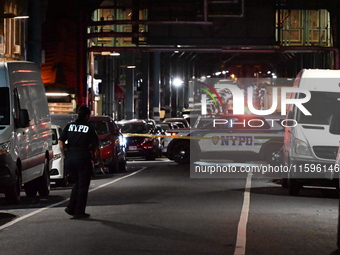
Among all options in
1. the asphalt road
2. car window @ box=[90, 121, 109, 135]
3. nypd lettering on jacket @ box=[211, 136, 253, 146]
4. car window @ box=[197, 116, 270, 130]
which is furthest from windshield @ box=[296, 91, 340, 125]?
car window @ box=[90, 121, 109, 135]

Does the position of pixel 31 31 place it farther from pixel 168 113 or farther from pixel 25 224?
pixel 168 113

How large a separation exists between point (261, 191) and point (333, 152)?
201cm

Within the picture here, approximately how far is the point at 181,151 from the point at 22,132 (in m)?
14.2

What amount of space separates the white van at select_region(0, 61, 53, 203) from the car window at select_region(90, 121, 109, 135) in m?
→ 8.29

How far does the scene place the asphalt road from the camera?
35.5 ft

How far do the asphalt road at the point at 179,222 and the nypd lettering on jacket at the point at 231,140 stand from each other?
5843 millimetres

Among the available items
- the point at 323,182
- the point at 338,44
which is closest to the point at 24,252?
the point at 323,182

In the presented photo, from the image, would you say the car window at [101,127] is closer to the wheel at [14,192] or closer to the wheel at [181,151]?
the wheel at [181,151]

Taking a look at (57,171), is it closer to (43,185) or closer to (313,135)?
(43,185)

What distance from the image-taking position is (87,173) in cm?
1430

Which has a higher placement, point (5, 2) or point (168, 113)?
point (5, 2)

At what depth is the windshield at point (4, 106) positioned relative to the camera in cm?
1670

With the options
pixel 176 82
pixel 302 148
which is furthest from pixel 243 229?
pixel 176 82

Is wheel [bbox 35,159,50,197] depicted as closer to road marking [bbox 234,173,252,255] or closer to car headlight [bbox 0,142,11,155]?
car headlight [bbox 0,142,11,155]
